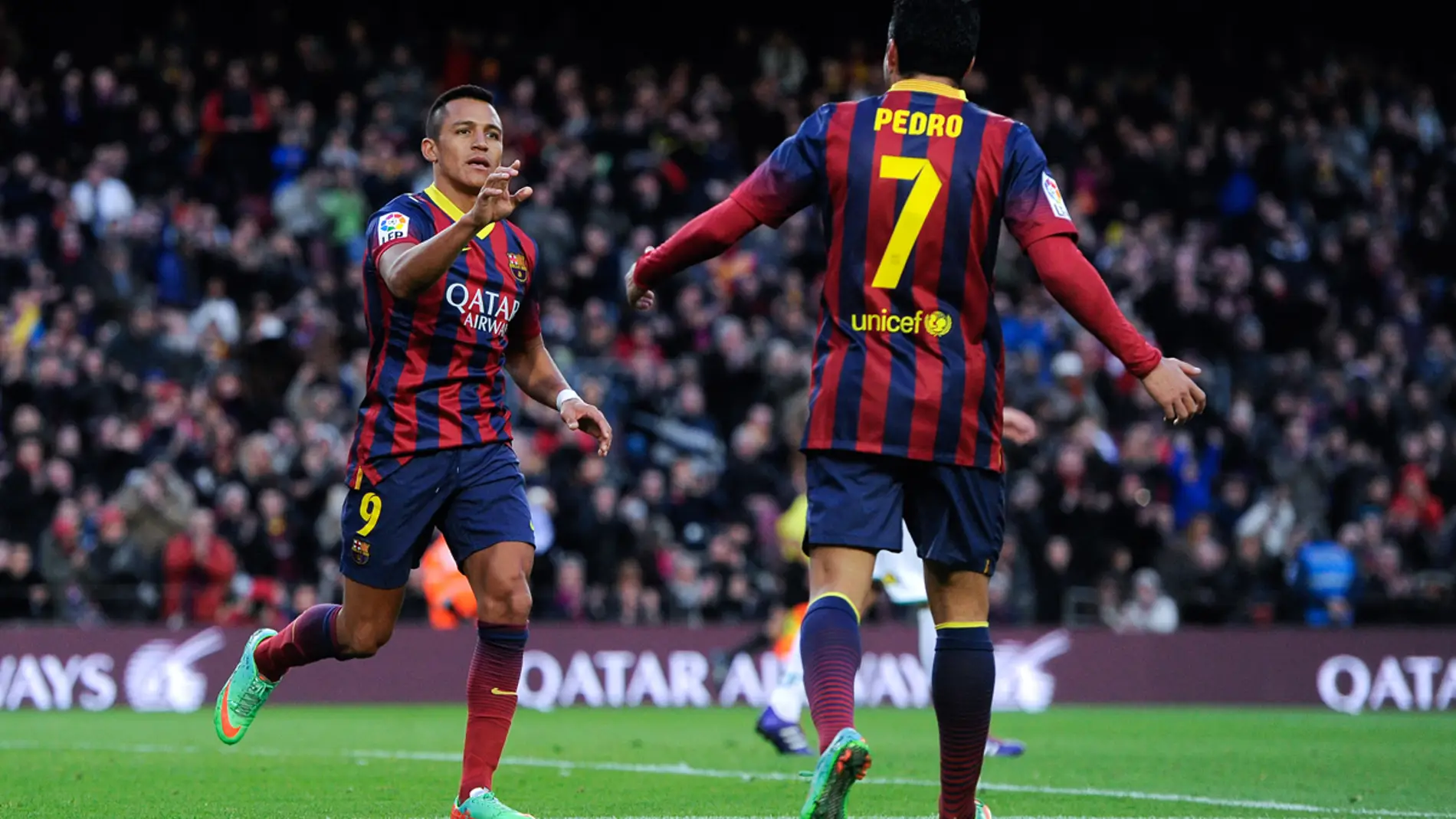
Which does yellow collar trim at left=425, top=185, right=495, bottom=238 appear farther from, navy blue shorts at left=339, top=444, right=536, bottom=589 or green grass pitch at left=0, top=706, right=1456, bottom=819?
green grass pitch at left=0, top=706, right=1456, bottom=819

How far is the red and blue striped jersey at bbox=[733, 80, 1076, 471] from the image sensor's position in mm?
5703

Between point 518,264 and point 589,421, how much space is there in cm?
67

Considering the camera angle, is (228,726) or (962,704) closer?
(962,704)

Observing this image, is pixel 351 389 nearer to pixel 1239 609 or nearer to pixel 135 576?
pixel 135 576

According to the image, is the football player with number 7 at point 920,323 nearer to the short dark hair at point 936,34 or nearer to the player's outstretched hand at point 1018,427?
the short dark hair at point 936,34

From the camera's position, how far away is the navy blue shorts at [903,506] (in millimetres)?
5660

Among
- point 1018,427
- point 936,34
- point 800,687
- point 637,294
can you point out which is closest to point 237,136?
point 800,687

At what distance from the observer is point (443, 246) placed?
20.8 ft

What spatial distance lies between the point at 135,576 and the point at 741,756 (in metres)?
7.82

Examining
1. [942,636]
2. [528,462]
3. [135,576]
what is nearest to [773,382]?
[528,462]

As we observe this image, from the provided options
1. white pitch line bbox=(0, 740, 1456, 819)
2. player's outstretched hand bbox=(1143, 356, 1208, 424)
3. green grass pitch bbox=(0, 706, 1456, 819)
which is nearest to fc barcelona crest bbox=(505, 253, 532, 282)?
green grass pitch bbox=(0, 706, 1456, 819)

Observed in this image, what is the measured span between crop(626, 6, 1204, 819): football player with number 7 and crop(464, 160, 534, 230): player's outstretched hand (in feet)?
1.93

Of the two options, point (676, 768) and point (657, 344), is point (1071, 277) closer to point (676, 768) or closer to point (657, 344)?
point (676, 768)

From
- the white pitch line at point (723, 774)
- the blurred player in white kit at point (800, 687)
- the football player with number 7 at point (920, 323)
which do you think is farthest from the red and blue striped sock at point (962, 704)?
the blurred player in white kit at point (800, 687)
